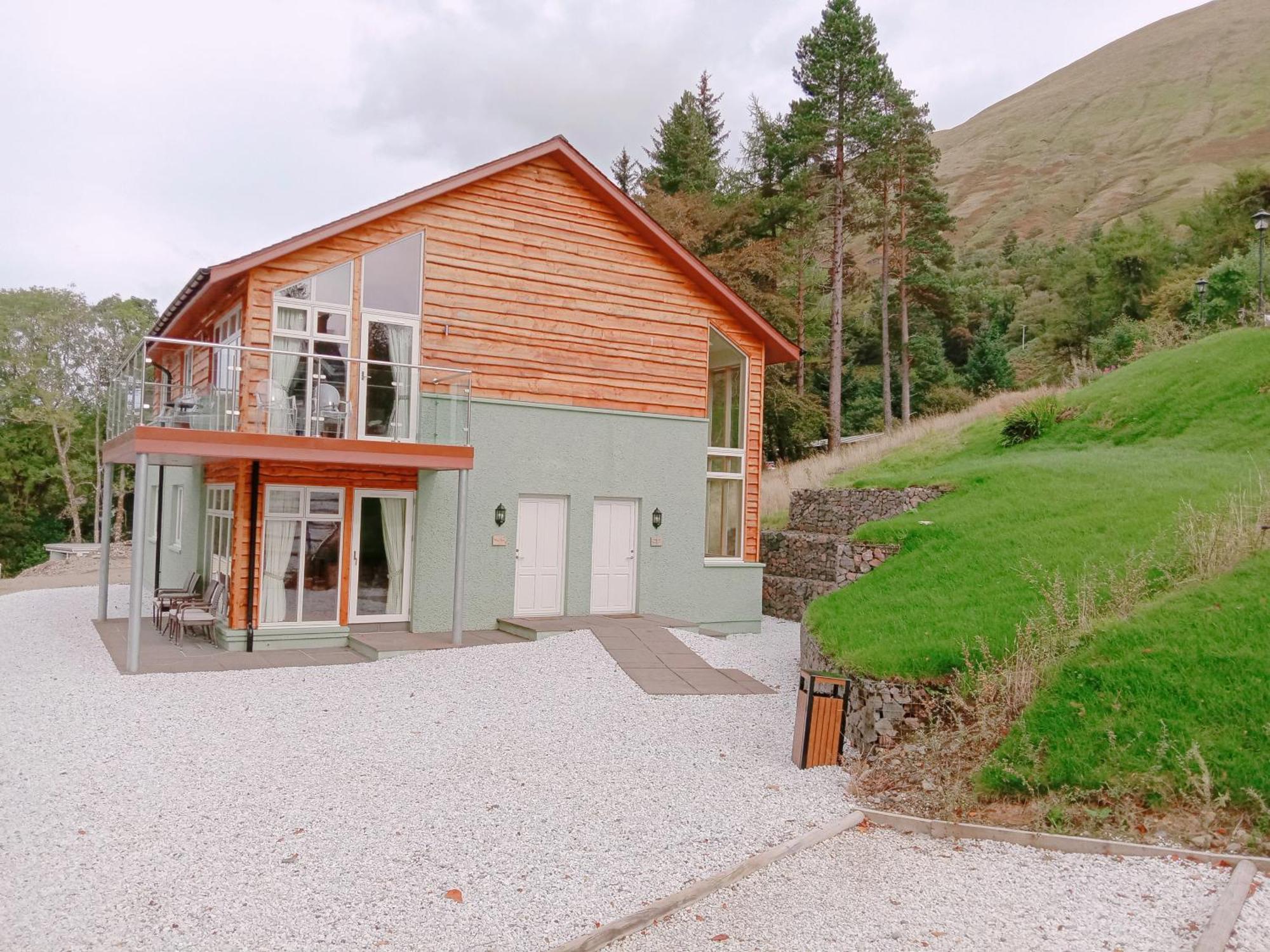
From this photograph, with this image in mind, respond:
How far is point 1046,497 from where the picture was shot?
13.0 m

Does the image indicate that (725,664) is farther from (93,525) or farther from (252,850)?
(93,525)

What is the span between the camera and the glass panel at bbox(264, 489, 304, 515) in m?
12.2

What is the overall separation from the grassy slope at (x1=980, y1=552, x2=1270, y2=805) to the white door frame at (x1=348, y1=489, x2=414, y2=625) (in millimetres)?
8899

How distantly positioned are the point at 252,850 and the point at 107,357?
136 feet

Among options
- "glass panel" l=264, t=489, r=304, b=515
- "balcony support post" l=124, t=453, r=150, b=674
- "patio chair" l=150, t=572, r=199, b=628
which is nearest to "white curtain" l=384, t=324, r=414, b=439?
"glass panel" l=264, t=489, r=304, b=515

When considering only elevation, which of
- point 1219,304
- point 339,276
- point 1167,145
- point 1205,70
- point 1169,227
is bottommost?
point 339,276

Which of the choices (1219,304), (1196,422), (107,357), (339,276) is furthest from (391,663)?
(107,357)

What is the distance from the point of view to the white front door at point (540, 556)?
46.5 feet

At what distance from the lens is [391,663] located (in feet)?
37.2

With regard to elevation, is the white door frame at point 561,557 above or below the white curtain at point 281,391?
below

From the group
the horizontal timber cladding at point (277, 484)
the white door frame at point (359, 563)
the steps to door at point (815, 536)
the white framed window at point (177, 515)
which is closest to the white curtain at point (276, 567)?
the horizontal timber cladding at point (277, 484)

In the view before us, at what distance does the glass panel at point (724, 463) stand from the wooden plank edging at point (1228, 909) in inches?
453

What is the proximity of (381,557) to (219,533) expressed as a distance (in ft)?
8.61

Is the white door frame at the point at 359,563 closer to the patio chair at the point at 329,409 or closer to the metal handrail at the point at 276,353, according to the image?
the patio chair at the point at 329,409
